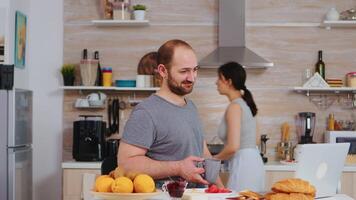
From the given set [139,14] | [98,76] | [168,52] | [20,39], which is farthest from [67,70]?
[168,52]

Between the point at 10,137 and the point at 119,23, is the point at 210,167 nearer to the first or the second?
the point at 10,137

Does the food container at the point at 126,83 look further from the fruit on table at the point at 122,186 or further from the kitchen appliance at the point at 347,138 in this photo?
the fruit on table at the point at 122,186

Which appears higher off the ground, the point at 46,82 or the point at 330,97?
the point at 46,82

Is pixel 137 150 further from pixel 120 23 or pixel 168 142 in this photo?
pixel 120 23

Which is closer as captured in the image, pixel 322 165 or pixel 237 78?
pixel 322 165

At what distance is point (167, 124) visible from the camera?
248cm

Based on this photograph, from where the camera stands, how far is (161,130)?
2465 millimetres

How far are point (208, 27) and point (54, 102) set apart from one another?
5.24 feet

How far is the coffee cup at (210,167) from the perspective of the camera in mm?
2180

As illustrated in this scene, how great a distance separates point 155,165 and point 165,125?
19 centimetres

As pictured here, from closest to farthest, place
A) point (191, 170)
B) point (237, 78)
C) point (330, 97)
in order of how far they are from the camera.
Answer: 1. point (191, 170)
2. point (237, 78)
3. point (330, 97)

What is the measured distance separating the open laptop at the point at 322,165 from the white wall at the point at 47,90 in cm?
342

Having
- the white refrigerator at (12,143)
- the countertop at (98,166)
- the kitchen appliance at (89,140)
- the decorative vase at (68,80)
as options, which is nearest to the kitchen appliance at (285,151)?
the countertop at (98,166)

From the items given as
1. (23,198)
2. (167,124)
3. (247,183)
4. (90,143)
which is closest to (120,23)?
(90,143)
